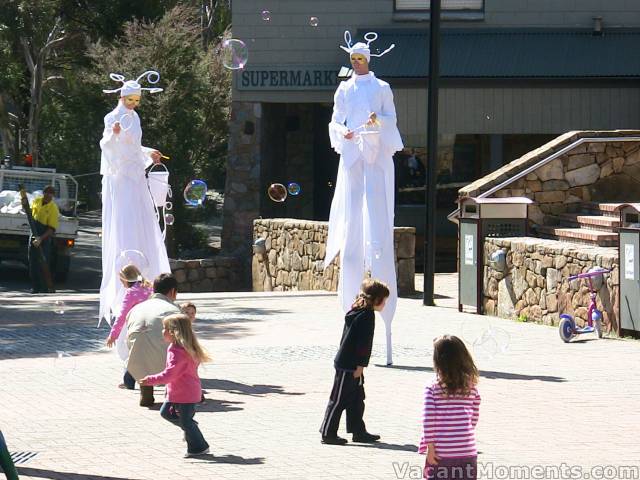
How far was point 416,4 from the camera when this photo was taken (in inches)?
1015

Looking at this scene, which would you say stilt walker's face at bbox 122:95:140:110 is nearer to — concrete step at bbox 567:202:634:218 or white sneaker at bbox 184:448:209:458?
white sneaker at bbox 184:448:209:458

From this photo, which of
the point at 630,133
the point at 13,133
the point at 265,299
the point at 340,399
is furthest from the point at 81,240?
the point at 340,399

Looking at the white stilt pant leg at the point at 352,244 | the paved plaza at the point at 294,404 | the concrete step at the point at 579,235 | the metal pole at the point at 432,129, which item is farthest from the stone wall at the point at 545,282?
the white stilt pant leg at the point at 352,244

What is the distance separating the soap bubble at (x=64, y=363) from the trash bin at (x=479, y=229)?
18.5ft

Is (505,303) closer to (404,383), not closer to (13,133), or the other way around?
(404,383)

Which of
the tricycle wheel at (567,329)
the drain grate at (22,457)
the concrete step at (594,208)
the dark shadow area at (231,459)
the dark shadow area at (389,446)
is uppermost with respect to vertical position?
the concrete step at (594,208)

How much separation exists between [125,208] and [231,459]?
4279 mm

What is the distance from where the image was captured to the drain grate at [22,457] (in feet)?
27.8

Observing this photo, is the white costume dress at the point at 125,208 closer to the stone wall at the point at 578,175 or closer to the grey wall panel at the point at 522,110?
the stone wall at the point at 578,175

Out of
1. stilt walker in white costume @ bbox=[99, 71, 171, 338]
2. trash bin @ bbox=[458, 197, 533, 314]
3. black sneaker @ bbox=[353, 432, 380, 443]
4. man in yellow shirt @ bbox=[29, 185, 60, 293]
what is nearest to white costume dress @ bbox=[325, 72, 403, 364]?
stilt walker in white costume @ bbox=[99, 71, 171, 338]

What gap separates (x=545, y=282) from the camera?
609 inches

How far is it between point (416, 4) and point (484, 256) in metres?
10.2

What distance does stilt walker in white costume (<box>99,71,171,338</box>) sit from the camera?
40.3 ft

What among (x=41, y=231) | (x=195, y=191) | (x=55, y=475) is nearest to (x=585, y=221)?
(x=195, y=191)
